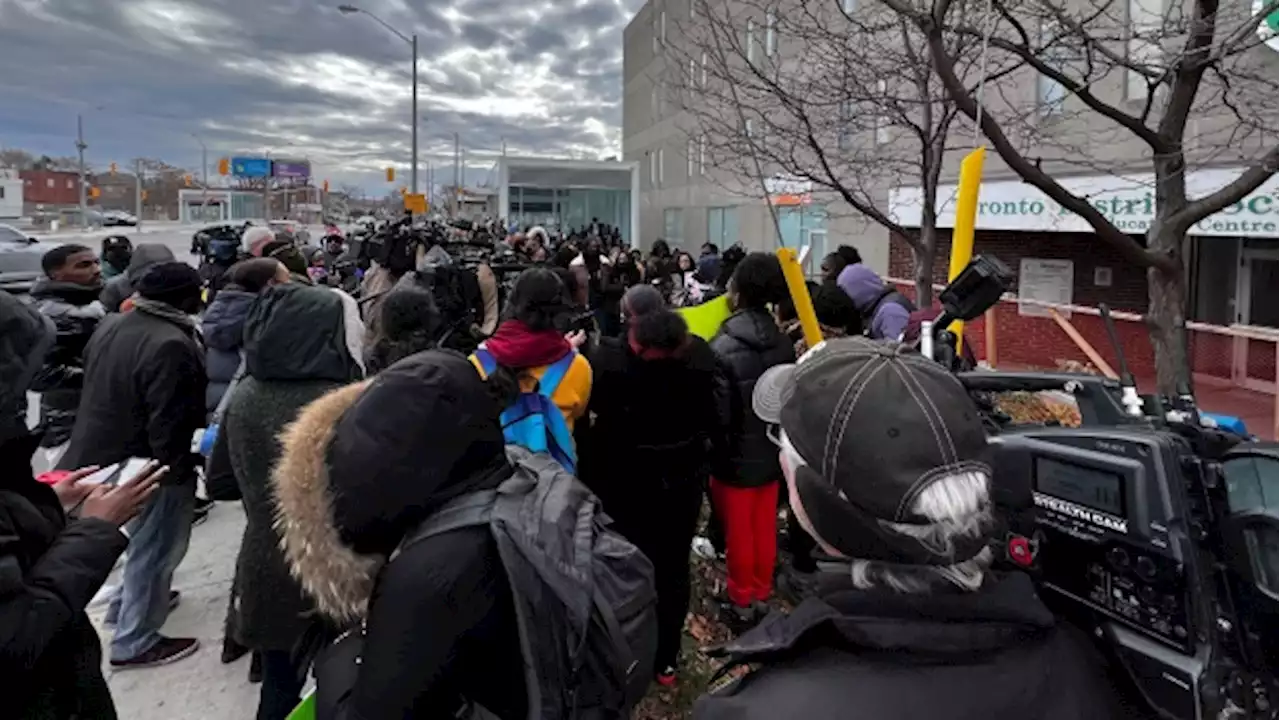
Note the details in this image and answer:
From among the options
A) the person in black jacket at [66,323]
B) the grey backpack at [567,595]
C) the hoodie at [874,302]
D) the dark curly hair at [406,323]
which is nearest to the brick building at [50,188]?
the person in black jacket at [66,323]

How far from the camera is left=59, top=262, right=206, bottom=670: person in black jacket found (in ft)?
11.8

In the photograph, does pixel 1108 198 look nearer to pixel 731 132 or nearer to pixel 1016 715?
pixel 731 132

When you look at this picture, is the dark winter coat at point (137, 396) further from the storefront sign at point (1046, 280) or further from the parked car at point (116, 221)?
the parked car at point (116, 221)

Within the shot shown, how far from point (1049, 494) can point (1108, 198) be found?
11465mm

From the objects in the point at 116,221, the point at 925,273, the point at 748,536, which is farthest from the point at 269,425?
the point at 116,221

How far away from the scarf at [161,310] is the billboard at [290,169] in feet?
350

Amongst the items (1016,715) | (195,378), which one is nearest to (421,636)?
(1016,715)

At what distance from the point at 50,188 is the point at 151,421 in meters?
108

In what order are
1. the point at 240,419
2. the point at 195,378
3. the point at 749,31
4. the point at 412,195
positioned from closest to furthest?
1. the point at 240,419
2. the point at 195,378
3. the point at 749,31
4. the point at 412,195

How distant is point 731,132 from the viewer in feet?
22.9

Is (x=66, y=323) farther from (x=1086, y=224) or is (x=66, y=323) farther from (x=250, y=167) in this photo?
(x=250, y=167)

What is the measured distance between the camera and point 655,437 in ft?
11.5

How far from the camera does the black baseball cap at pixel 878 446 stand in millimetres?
1127

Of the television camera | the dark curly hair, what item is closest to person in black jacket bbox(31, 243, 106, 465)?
the dark curly hair
